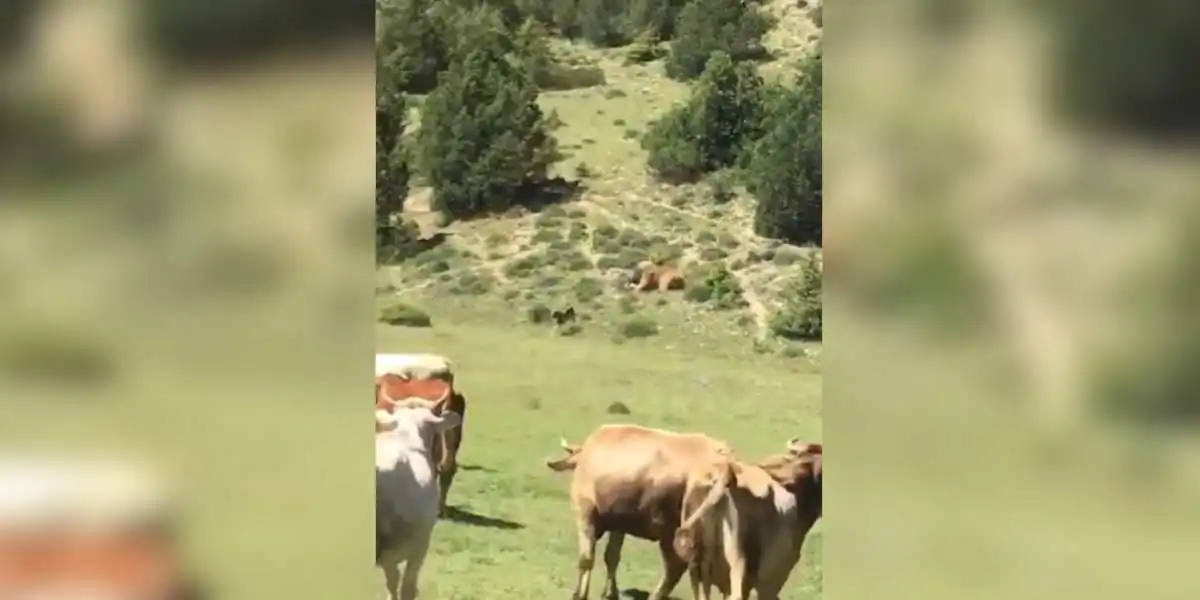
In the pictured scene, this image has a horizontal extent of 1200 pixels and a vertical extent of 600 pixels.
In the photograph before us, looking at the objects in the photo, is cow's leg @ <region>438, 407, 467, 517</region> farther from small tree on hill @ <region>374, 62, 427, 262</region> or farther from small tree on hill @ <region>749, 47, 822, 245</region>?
small tree on hill @ <region>749, 47, 822, 245</region>

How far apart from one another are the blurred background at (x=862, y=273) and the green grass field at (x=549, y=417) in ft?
0.42

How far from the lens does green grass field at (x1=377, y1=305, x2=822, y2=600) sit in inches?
107

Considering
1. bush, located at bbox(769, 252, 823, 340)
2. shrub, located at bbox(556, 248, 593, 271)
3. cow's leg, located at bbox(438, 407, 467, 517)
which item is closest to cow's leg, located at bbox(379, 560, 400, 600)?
cow's leg, located at bbox(438, 407, 467, 517)

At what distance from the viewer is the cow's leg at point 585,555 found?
275 centimetres

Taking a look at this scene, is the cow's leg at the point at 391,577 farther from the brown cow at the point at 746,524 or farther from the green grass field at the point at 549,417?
the brown cow at the point at 746,524

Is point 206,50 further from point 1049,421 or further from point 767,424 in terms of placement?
point 1049,421

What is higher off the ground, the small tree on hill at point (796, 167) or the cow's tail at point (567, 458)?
the small tree on hill at point (796, 167)

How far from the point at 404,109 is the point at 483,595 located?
0.97m

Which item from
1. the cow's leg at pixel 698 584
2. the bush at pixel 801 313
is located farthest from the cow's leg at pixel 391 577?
the bush at pixel 801 313

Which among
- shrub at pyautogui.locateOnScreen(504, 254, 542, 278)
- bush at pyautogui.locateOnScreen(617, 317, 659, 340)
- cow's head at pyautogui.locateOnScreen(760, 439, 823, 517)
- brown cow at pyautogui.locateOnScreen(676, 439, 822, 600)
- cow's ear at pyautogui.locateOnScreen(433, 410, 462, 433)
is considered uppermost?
shrub at pyautogui.locateOnScreen(504, 254, 542, 278)

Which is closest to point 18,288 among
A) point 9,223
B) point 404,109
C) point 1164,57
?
point 9,223

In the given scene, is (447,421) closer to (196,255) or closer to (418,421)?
(418,421)

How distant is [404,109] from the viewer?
2.74m

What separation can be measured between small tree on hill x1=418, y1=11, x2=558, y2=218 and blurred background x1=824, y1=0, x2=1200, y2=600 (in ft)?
1.95
